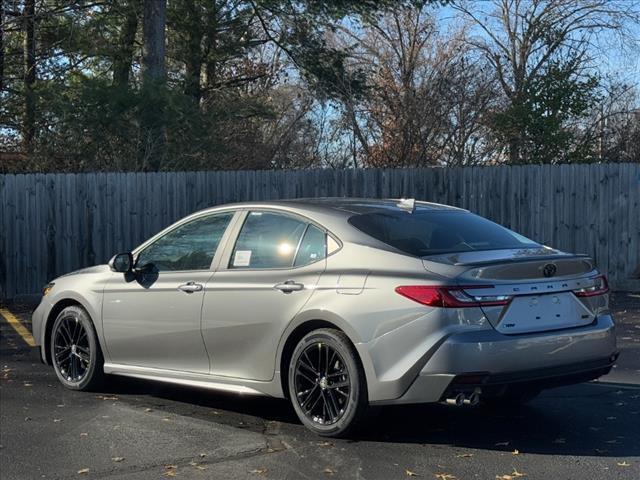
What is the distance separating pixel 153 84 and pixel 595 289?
41.9 feet

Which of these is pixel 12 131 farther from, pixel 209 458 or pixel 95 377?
pixel 209 458

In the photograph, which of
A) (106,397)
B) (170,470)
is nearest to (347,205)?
(170,470)

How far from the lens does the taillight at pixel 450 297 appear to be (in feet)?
17.4

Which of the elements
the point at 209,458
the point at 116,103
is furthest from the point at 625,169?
the point at 209,458

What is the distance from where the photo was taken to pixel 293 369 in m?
5.96

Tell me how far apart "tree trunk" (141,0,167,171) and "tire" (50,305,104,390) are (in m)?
8.77

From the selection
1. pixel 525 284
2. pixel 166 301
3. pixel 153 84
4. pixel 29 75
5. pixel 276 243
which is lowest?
pixel 166 301

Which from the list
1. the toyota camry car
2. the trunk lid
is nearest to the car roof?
the toyota camry car

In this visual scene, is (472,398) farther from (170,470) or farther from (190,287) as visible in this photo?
(190,287)

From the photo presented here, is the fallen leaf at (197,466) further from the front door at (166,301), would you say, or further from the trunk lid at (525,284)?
the trunk lid at (525,284)

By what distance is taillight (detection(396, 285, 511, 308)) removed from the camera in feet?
17.4

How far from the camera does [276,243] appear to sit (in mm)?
6395

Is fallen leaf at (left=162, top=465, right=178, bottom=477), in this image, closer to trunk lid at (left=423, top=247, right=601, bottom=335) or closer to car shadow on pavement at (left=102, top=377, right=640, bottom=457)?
car shadow on pavement at (left=102, top=377, right=640, bottom=457)

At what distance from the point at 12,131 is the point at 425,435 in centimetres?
1614
